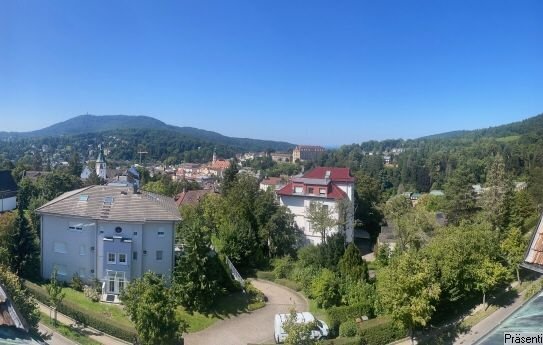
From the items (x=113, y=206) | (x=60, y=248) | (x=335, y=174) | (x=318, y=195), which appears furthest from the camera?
(x=335, y=174)

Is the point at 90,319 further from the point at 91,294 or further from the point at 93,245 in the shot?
the point at 93,245

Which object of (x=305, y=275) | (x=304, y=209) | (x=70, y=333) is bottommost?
(x=70, y=333)

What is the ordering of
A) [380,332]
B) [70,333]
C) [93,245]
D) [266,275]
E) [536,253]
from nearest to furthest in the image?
[536,253]
[380,332]
[70,333]
[93,245]
[266,275]

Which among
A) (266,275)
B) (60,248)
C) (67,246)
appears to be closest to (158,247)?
(67,246)

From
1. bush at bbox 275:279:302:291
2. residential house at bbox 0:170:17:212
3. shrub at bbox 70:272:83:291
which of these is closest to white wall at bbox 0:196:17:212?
residential house at bbox 0:170:17:212

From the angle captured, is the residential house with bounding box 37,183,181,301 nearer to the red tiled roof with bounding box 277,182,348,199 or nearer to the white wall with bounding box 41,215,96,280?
the white wall with bounding box 41,215,96,280

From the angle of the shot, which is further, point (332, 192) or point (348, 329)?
point (332, 192)
